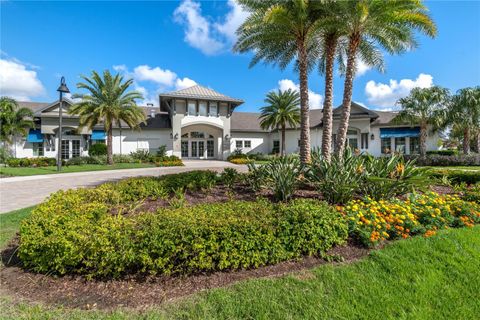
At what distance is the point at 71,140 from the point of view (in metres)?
27.5

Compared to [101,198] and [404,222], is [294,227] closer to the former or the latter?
[404,222]

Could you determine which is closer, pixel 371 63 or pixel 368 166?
pixel 368 166

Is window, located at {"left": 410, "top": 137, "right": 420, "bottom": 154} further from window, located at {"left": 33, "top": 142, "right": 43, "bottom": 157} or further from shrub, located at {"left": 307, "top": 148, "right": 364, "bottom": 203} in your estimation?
window, located at {"left": 33, "top": 142, "right": 43, "bottom": 157}

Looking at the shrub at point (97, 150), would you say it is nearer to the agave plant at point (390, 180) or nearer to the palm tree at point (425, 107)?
the agave plant at point (390, 180)

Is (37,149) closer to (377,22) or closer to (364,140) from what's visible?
(377,22)

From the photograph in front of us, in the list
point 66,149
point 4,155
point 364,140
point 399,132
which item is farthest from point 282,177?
point 4,155

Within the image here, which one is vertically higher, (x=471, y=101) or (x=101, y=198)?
(x=471, y=101)

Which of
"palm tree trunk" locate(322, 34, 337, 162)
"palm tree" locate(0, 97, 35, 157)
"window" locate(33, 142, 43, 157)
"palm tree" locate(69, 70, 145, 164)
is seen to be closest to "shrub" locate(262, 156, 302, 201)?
Result: "palm tree trunk" locate(322, 34, 337, 162)

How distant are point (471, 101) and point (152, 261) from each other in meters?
30.5

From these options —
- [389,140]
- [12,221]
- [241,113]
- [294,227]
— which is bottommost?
[12,221]

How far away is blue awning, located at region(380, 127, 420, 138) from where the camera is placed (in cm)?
2608

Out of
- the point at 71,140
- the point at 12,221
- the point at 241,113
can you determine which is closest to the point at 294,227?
the point at 12,221

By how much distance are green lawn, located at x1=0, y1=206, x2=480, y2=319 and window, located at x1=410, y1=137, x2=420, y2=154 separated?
91.2 feet

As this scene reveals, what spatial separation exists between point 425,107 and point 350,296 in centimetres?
2642
